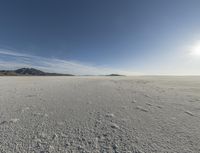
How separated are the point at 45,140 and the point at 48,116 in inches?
43.2

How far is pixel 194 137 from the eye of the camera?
2.07 meters

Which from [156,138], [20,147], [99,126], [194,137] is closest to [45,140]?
[20,147]

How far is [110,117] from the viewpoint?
295cm

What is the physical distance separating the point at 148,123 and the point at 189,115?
1455 millimetres

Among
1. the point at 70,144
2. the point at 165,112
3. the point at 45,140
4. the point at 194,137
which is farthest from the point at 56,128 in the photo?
the point at 165,112

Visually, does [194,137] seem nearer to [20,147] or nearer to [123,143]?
[123,143]

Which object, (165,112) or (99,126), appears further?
(165,112)

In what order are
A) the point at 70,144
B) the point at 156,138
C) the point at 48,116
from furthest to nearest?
the point at 48,116
the point at 156,138
the point at 70,144

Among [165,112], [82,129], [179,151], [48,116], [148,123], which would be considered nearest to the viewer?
[179,151]

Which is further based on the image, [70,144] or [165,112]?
[165,112]

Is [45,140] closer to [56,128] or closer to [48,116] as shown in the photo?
[56,128]

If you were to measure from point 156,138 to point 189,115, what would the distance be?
183 centimetres

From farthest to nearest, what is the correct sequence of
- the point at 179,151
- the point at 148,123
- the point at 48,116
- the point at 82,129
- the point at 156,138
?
1. the point at 48,116
2. the point at 148,123
3. the point at 82,129
4. the point at 156,138
5. the point at 179,151

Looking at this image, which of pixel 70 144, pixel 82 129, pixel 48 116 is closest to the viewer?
pixel 70 144
